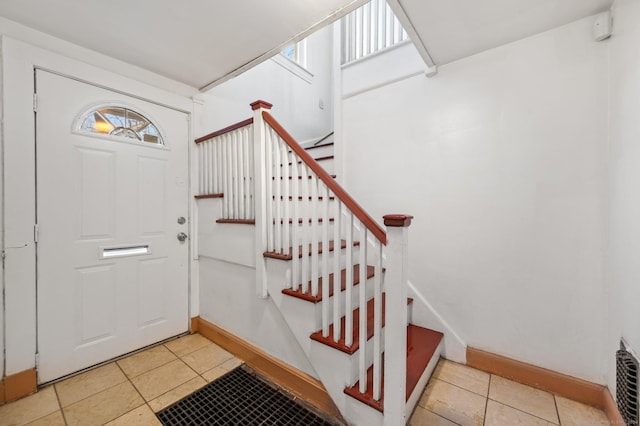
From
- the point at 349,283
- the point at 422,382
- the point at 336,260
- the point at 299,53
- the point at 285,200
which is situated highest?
the point at 299,53

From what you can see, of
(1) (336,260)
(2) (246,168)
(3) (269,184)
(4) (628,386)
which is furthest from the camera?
(2) (246,168)

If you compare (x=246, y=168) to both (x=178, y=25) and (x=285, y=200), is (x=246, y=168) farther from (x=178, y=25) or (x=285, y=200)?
(x=178, y=25)

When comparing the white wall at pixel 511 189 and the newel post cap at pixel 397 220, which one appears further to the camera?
the white wall at pixel 511 189

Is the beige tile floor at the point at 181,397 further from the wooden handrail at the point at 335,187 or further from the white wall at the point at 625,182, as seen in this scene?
the wooden handrail at the point at 335,187

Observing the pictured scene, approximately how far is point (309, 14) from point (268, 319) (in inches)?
83.1

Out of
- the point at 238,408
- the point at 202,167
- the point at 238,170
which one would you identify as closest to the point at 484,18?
the point at 238,170

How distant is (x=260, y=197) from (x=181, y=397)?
1425 mm

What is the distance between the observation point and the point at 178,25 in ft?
5.58

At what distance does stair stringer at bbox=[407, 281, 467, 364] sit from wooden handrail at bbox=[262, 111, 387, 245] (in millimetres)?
1125

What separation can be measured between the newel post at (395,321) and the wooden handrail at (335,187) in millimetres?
76

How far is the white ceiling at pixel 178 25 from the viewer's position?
1.53 meters

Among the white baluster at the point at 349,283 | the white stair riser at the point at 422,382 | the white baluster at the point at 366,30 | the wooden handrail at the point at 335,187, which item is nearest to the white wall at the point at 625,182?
the white stair riser at the point at 422,382

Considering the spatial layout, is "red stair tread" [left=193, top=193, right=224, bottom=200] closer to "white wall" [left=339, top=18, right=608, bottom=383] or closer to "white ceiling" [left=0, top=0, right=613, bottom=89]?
"white ceiling" [left=0, top=0, right=613, bottom=89]

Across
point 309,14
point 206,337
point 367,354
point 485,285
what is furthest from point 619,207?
point 206,337
